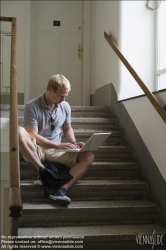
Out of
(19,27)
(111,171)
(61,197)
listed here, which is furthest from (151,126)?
(19,27)

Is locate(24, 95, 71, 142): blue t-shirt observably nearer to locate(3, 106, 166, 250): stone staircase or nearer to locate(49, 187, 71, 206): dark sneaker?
locate(3, 106, 166, 250): stone staircase

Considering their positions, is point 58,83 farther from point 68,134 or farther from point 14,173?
point 14,173

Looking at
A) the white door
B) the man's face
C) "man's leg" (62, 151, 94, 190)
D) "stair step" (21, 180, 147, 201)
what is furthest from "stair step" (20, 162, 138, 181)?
the white door

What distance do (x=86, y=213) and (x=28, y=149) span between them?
620mm

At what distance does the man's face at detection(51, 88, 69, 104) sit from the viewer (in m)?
2.68

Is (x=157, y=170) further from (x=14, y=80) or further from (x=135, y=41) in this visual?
(x=135, y=41)

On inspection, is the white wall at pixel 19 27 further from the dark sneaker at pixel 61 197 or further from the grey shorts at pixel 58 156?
the dark sneaker at pixel 61 197

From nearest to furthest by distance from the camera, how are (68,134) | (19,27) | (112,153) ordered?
(68,134) < (112,153) < (19,27)

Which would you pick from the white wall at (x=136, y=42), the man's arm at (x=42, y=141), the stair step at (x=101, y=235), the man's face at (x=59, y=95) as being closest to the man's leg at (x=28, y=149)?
the man's arm at (x=42, y=141)

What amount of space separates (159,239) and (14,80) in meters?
1.47

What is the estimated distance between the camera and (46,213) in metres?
2.40

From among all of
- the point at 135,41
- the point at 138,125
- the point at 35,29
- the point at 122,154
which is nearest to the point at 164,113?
the point at 138,125

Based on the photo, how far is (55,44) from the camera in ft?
16.1

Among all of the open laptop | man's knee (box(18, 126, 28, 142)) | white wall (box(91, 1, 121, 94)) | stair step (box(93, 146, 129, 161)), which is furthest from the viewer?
white wall (box(91, 1, 121, 94))
